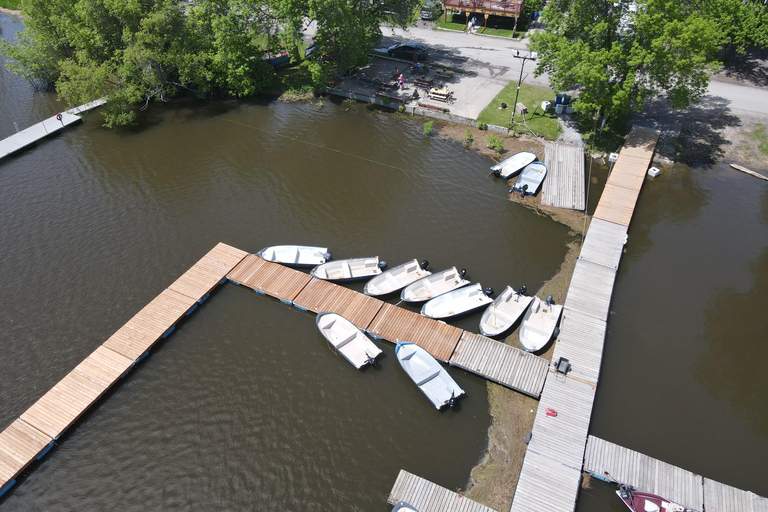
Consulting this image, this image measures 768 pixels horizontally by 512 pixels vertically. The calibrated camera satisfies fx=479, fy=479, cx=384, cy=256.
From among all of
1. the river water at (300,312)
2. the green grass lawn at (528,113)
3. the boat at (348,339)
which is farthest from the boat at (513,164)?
the boat at (348,339)

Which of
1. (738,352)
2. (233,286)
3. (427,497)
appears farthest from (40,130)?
(738,352)

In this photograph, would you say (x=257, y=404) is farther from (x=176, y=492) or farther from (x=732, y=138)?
(x=732, y=138)

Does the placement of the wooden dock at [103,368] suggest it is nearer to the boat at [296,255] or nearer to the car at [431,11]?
the boat at [296,255]

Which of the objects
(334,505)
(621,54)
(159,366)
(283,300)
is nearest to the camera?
(334,505)

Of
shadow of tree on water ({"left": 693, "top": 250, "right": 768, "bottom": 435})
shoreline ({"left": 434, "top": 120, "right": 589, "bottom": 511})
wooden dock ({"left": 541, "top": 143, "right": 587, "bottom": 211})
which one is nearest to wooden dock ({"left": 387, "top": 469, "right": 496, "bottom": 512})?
shoreline ({"left": 434, "top": 120, "right": 589, "bottom": 511})

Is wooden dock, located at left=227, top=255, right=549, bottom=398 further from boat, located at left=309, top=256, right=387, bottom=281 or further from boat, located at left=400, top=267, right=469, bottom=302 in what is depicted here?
boat, located at left=400, top=267, right=469, bottom=302

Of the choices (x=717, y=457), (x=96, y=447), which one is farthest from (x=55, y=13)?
(x=717, y=457)
